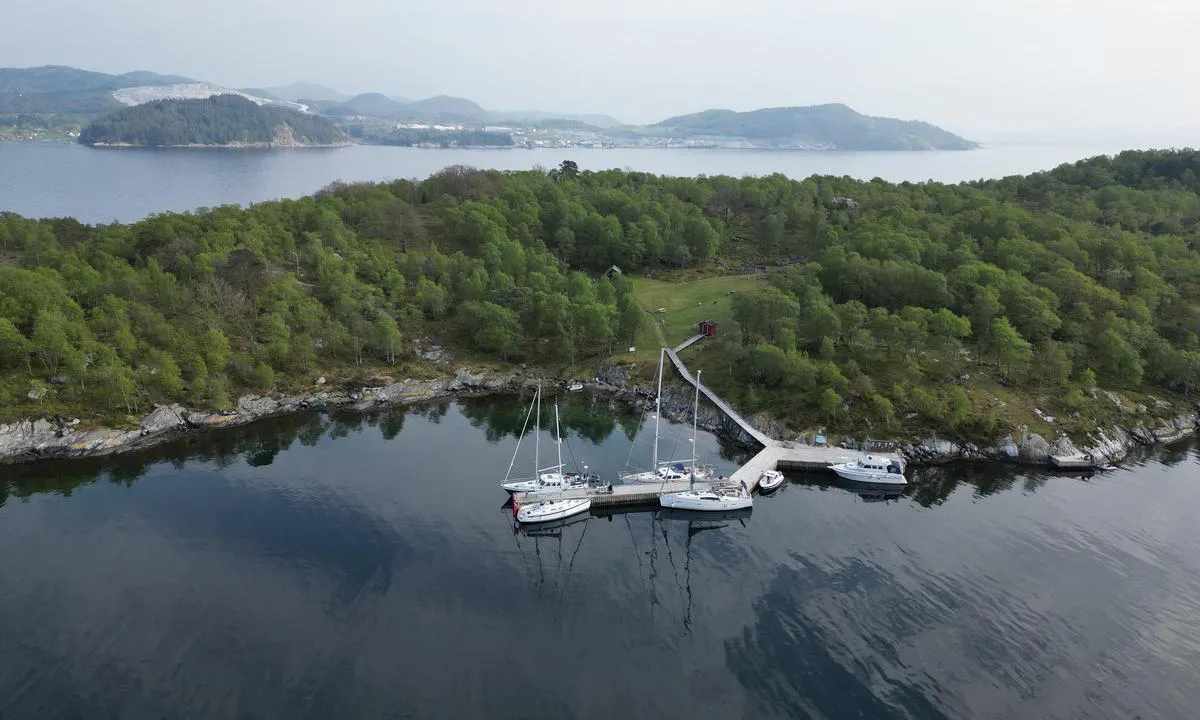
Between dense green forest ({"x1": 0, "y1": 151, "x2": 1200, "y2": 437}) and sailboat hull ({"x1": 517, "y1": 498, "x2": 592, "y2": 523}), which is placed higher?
dense green forest ({"x1": 0, "y1": 151, "x2": 1200, "y2": 437})

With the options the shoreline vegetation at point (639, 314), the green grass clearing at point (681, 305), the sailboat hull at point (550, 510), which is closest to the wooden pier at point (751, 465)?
the sailboat hull at point (550, 510)

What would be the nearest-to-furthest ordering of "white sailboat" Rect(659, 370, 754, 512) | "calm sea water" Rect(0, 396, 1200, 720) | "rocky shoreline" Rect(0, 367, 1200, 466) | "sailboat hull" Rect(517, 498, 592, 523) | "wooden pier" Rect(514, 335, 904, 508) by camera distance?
"calm sea water" Rect(0, 396, 1200, 720), "sailboat hull" Rect(517, 498, 592, 523), "white sailboat" Rect(659, 370, 754, 512), "wooden pier" Rect(514, 335, 904, 508), "rocky shoreline" Rect(0, 367, 1200, 466)

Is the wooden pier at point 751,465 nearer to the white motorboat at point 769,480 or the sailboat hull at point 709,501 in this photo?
the white motorboat at point 769,480

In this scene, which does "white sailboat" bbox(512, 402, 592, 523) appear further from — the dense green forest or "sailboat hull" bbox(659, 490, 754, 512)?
the dense green forest

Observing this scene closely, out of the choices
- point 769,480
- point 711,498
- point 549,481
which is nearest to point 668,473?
point 711,498

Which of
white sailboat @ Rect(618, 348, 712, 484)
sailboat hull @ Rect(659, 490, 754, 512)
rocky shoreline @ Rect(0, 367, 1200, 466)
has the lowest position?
sailboat hull @ Rect(659, 490, 754, 512)

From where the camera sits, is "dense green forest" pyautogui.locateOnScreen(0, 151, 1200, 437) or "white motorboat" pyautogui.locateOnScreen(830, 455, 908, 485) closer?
"white motorboat" pyautogui.locateOnScreen(830, 455, 908, 485)

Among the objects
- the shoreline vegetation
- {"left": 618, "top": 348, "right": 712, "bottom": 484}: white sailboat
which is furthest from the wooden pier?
the shoreline vegetation
